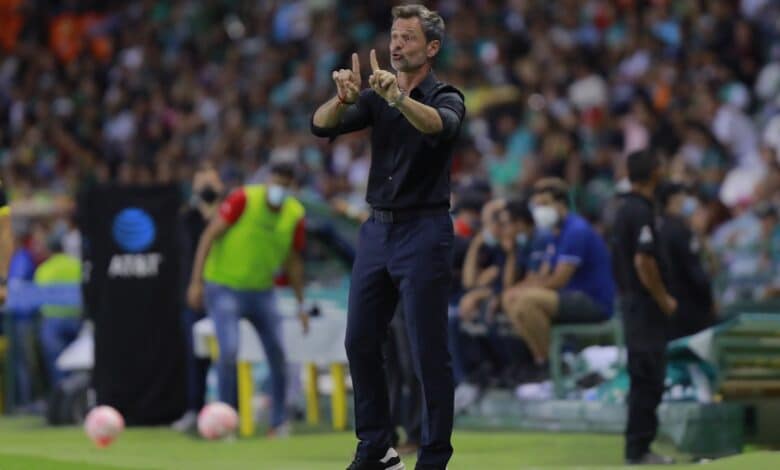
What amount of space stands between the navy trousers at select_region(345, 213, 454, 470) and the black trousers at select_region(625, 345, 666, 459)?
253 centimetres

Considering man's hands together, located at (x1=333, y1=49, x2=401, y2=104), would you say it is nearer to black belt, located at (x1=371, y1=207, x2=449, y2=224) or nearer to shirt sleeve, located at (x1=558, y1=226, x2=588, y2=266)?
black belt, located at (x1=371, y1=207, x2=449, y2=224)

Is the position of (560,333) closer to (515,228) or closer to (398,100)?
(515,228)

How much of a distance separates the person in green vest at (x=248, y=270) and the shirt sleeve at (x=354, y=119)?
17.8 feet

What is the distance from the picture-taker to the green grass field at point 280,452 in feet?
37.2

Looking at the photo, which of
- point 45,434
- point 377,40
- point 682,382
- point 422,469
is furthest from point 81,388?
point 377,40

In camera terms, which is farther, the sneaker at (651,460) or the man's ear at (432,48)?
the sneaker at (651,460)

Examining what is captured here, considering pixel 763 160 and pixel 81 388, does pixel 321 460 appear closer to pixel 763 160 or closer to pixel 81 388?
pixel 81 388

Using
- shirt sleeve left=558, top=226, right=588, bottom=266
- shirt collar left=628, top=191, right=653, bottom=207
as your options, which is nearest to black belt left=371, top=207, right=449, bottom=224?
shirt collar left=628, top=191, right=653, bottom=207

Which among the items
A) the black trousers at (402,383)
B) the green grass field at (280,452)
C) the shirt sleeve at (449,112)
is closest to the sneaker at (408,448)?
the black trousers at (402,383)

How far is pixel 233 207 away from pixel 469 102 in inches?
327

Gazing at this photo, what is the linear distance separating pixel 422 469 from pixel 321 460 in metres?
3.41

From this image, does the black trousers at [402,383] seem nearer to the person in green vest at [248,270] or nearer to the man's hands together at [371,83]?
the person in green vest at [248,270]

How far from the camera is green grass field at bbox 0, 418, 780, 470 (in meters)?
11.3

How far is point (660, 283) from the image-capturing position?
10961 millimetres
